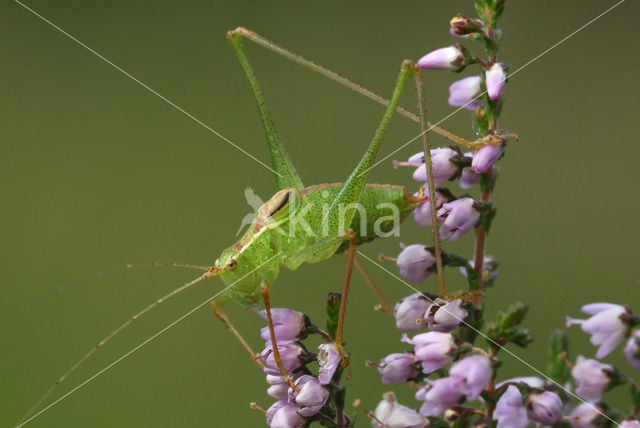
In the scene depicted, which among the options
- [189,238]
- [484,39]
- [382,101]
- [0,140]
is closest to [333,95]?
[189,238]

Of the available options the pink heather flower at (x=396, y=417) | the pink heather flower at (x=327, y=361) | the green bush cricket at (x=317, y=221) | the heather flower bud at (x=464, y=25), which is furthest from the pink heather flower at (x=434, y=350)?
the heather flower bud at (x=464, y=25)

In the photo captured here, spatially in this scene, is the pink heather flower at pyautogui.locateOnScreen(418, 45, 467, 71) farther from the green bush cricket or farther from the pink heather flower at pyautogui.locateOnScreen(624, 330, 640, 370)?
the pink heather flower at pyautogui.locateOnScreen(624, 330, 640, 370)

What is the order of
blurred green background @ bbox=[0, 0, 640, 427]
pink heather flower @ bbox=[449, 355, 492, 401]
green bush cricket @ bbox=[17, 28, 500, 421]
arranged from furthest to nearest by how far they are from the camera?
blurred green background @ bbox=[0, 0, 640, 427] < green bush cricket @ bbox=[17, 28, 500, 421] < pink heather flower @ bbox=[449, 355, 492, 401]

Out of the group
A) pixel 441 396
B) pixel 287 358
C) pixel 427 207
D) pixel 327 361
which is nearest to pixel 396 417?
pixel 441 396

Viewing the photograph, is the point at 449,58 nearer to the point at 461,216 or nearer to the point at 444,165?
the point at 444,165

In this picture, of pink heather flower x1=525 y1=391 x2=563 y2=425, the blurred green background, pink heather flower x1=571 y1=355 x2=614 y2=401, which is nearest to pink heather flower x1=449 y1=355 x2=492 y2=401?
pink heather flower x1=525 y1=391 x2=563 y2=425

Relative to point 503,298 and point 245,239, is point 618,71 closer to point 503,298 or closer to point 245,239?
point 503,298
